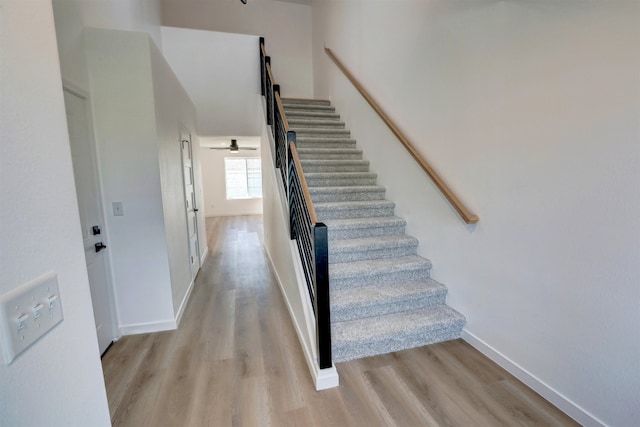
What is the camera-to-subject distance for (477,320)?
215cm

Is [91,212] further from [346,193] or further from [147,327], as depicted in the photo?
[346,193]

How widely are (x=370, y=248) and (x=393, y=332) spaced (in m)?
0.77

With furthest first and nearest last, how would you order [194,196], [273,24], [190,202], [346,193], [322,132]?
[273,24], [322,132], [194,196], [190,202], [346,193]

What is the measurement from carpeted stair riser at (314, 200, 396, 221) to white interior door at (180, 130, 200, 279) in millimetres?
1691

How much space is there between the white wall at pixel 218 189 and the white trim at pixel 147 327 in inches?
287

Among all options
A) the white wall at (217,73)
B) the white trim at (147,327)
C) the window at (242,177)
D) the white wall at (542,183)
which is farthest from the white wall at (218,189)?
the white wall at (542,183)

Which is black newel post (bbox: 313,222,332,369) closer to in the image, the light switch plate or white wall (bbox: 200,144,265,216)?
the light switch plate

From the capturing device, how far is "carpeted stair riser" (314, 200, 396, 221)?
2.94 m

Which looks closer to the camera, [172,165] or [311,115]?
[172,165]

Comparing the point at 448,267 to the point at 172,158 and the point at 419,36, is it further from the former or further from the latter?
the point at 172,158

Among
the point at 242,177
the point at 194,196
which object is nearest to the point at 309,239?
the point at 194,196

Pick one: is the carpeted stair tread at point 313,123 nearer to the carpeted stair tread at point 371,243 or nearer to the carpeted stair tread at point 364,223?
the carpeted stair tread at point 364,223

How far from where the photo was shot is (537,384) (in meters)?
1.74

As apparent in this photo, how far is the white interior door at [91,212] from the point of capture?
6.35 ft
